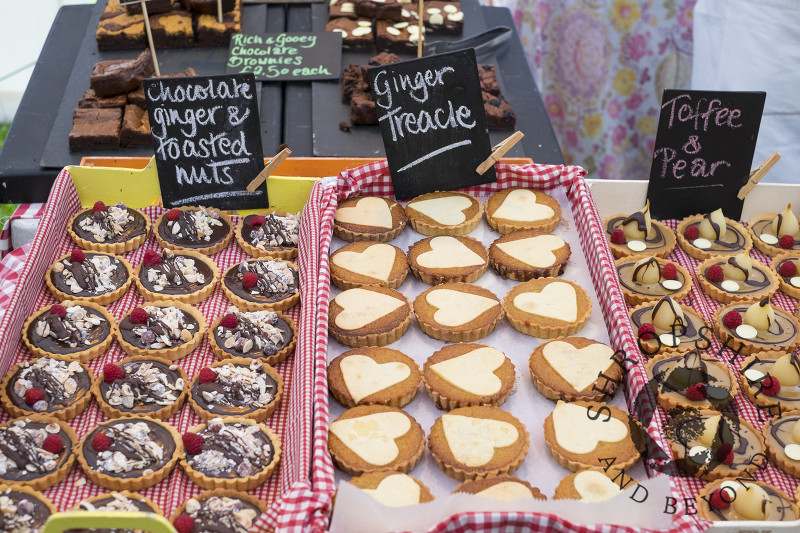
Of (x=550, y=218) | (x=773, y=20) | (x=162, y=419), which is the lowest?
(x=162, y=419)

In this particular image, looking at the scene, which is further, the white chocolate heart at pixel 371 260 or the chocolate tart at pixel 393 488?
the white chocolate heart at pixel 371 260

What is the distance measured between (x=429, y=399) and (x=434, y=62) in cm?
136

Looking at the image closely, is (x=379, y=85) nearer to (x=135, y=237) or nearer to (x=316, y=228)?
(x=316, y=228)

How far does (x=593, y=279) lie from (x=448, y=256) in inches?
22.2

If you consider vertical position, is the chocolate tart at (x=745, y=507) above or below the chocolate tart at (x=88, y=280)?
below

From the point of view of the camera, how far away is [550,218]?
10.9 ft

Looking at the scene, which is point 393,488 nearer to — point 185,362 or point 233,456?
point 233,456

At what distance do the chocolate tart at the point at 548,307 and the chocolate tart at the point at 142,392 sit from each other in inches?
47.0

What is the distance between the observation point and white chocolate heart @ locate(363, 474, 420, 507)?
2191mm

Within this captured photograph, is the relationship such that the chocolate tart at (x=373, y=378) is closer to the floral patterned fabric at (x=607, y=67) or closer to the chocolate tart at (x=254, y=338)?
the chocolate tart at (x=254, y=338)

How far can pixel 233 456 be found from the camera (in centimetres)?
246

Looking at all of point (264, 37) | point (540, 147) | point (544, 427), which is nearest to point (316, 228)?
point (544, 427)

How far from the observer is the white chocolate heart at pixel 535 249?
313cm

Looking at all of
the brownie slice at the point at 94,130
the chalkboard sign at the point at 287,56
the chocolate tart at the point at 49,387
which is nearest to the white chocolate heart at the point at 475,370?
the chocolate tart at the point at 49,387
